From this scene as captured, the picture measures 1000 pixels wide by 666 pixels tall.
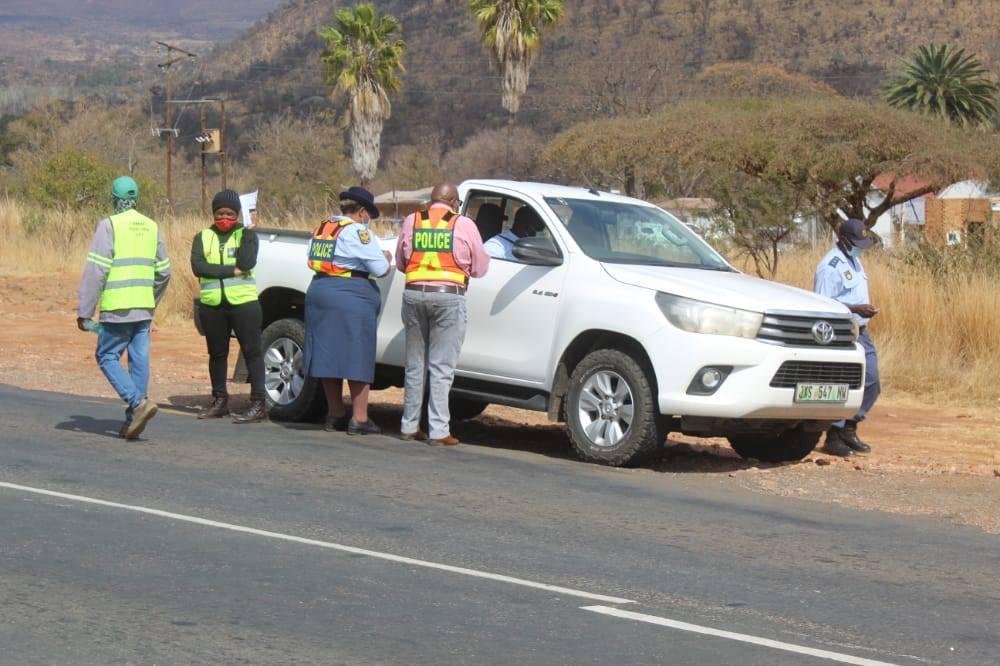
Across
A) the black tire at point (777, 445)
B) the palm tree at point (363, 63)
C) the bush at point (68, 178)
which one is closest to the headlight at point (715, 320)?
the black tire at point (777, 445)

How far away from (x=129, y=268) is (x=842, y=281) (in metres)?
5.23

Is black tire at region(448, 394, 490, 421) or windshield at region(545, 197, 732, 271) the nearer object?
windshield at region(545, 197, 732, 271)

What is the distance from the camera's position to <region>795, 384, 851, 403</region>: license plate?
10.9 metres

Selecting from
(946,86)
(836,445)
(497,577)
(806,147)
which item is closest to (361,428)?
(836,445)

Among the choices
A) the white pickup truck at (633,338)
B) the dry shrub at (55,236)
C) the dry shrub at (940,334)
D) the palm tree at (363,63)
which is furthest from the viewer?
the palm tree at (363,63)

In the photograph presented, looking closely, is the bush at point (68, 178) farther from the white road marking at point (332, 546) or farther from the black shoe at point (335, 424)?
the white road marking at point (332, 546)

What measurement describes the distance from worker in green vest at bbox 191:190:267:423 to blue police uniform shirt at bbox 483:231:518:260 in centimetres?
177

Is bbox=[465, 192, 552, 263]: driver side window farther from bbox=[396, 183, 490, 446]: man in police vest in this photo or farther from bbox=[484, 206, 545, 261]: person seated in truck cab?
bbox=[396, 183, 490, 446]: man in police vest

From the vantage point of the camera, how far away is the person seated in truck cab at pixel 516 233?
12055mm

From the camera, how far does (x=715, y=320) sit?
1083 centimetres

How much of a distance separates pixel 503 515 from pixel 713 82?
7324cm

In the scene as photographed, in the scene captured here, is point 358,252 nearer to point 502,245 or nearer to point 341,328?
point 341,328

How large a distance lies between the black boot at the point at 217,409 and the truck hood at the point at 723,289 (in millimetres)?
3502

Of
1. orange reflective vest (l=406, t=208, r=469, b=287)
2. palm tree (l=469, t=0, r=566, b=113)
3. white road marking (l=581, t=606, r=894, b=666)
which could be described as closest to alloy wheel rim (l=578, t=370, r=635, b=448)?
orange reflective vest (l=406, t=208, r=469, b=287)
